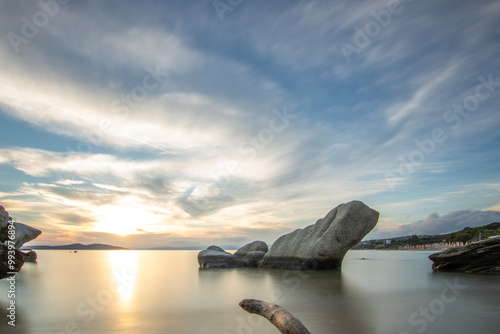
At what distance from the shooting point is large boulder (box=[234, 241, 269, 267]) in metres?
31.0

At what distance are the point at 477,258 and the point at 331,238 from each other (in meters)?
9.81

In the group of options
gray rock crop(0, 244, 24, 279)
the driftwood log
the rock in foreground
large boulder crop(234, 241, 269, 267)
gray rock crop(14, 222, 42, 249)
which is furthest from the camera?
gray rock crop(14, 222, 42, 249)

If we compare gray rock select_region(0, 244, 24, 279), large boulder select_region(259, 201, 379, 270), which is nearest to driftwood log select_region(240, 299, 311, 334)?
gray rock select_region(0, 244, 24, 279)

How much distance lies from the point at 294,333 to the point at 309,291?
9.34m

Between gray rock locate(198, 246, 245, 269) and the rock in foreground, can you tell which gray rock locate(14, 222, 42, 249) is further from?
the rock in foreground

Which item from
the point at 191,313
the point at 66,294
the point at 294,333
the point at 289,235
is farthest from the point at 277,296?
the point at 289,235

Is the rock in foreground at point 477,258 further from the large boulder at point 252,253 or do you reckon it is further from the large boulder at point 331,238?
the large boulder at point 252,253

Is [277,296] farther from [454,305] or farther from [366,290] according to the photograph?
[454,305]

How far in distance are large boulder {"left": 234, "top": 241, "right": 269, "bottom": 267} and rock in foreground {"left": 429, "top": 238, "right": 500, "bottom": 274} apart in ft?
51.5

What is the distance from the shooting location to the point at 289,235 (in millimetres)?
29016

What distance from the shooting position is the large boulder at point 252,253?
102 feet

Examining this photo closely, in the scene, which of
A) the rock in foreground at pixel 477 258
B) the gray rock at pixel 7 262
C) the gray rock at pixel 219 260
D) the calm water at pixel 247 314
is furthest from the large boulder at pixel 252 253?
the gray rock at pixel 7 262

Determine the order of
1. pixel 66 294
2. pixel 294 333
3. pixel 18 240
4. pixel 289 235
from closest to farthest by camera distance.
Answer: pixel 294 333 < pixel 66 294 < pixel 289 235 < pixel 18 240

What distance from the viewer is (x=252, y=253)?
31.4 meters
